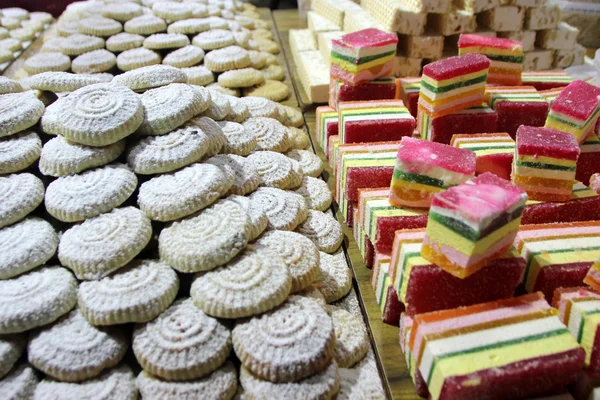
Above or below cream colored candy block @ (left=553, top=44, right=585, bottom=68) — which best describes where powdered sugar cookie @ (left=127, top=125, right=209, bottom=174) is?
above

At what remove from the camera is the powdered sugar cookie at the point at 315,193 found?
2.49 meters

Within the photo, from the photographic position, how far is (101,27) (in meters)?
3.78

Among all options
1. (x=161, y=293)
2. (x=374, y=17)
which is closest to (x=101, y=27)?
(x=374, y=17)

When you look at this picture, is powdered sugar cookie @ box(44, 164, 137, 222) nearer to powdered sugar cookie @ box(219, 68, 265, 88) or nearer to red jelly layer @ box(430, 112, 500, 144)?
red jelly layer @ box(430, 112, 500, 144)

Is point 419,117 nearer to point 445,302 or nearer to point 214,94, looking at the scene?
point 214,94

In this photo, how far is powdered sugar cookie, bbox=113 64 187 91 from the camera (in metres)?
2.22

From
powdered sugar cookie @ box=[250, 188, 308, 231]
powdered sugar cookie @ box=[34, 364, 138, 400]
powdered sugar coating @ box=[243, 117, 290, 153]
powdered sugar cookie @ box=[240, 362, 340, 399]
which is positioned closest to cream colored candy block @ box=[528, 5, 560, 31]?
powdered sugar coating @ box=[243, 117, 290, 153]

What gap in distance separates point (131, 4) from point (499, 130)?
9.95 feet

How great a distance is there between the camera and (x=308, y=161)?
279 centimetres

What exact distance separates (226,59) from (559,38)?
2.42m

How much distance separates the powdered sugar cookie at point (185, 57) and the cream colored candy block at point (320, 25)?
1080 millimetres

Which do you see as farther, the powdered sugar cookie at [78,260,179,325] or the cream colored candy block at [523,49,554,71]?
the cream colored candy block at [523,49,554,71]

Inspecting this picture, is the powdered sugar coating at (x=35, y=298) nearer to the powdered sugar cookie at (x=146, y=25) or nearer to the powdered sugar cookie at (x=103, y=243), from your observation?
the powdered sugar cookie at (x=103, y=243)

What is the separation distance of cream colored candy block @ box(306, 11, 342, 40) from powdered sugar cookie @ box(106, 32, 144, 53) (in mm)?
1411
